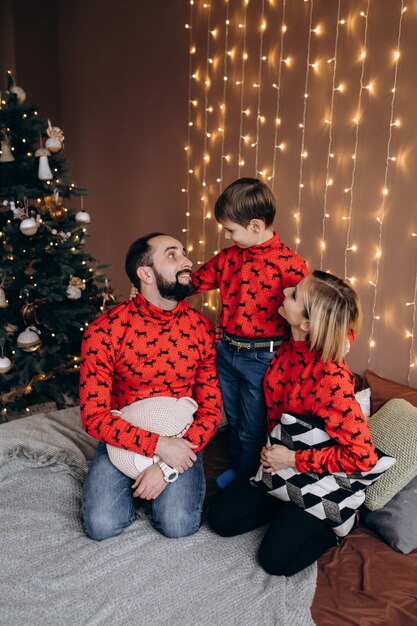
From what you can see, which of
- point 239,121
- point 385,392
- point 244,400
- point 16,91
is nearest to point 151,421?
point 244,400

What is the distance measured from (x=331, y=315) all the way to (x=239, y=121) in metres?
1.85

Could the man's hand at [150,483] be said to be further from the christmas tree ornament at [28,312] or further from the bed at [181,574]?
the christmas tree ornament at [28,312]

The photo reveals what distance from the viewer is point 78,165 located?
15.9ft

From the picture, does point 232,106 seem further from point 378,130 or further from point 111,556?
point 111,556

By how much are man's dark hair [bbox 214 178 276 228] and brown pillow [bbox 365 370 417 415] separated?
874 millimetres

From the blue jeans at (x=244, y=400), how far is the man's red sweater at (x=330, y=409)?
0.78 ft

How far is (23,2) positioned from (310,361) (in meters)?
4.36

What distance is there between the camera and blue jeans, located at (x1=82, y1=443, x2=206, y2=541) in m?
1.66

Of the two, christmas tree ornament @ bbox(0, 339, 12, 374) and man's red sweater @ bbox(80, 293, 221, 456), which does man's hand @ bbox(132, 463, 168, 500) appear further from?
christmas tree ornament @ bbox(0, 339, 12, 374)

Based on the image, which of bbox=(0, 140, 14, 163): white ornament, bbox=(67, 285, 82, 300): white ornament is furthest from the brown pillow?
bbox=(0, 140, 14, 163): white ornament

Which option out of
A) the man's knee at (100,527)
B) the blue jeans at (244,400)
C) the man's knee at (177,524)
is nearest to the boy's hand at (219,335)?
the blue jeans at (244,400)

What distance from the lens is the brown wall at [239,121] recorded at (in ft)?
7.29

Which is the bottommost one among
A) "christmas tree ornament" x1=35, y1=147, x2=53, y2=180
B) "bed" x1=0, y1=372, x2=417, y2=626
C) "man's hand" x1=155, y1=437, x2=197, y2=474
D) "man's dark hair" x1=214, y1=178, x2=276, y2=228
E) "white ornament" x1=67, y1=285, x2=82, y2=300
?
"bed" x1=0, y1=372, x2=417, y2=626

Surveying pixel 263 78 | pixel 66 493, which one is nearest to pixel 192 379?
pixel 66 493
